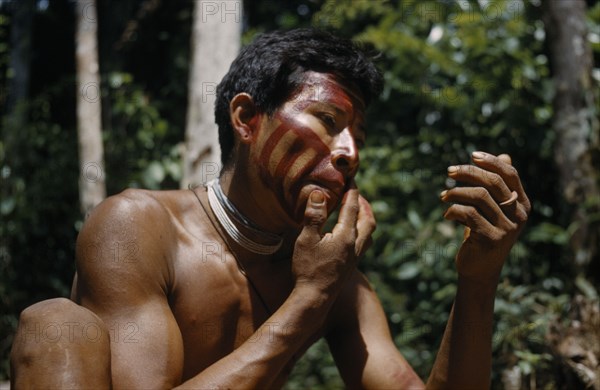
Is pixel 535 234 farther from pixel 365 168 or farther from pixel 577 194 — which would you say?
pixel 365 168

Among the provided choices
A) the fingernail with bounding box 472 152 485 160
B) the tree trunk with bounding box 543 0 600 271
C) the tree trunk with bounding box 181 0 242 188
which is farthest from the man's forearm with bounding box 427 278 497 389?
the tree trunk with bounding box 543 0 600 271

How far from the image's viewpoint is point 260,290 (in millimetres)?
2660

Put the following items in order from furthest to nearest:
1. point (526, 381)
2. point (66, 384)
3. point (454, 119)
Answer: point (454, 119), point (526, 381), point (66, 384)

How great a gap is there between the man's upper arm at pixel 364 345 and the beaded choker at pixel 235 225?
35 cm

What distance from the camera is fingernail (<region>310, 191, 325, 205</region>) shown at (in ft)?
7.87

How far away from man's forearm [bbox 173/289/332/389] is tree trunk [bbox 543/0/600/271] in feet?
8.61

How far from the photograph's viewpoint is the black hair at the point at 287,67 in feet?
8.54

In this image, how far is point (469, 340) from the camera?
250cm

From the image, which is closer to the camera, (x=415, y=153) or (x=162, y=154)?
(x=415, y=153)

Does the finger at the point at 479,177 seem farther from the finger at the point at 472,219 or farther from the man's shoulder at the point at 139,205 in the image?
the man's shoulder at the point at 139,205

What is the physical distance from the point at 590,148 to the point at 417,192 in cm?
117

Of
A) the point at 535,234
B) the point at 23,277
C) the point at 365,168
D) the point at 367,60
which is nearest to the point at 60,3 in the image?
the point at 23,277

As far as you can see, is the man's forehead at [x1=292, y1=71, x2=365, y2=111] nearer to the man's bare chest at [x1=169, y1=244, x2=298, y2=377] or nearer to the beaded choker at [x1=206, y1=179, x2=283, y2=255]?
the beaded choker at [x1=206, y1=179, x2=283, y2=255]

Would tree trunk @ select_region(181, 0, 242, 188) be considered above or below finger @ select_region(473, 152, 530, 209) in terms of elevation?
below
